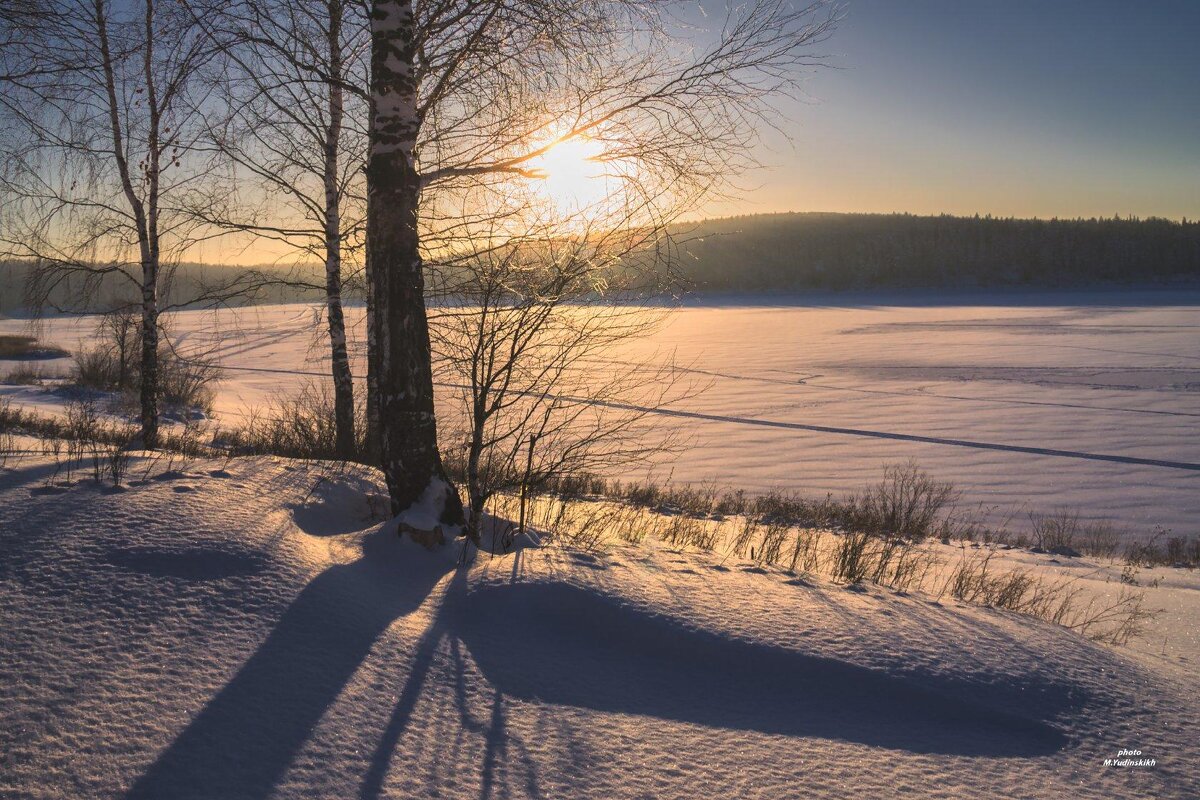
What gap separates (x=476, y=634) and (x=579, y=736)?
805mm

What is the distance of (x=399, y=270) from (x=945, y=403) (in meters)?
19.7

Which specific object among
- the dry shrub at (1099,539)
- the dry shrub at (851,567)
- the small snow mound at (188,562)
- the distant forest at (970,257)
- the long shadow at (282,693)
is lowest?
the dry shrub at (1099,539)

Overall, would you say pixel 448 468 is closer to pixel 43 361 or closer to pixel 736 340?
pixel 43 361

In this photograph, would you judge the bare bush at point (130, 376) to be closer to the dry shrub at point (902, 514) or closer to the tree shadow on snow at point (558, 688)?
the dry shrub at point (902, 514)

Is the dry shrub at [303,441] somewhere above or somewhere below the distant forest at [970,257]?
below

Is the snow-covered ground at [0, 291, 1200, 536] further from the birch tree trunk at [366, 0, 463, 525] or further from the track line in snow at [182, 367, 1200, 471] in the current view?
the birch tree trunk at [366, 0, 463, 525]

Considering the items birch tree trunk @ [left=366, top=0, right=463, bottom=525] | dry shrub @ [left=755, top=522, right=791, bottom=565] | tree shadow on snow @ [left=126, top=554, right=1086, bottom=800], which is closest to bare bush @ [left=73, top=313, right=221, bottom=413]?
birch tree trunk @ [left=366, top=0, right=463, bottom=525]

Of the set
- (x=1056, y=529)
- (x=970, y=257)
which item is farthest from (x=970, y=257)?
(x=1056, y=529)

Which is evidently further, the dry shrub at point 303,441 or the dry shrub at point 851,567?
the dry shrub at point 303,441

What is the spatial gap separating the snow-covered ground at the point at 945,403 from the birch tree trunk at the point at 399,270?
1.73 m

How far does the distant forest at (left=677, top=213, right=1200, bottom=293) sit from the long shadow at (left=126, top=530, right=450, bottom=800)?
232ft

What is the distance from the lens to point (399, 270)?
13.5 ft

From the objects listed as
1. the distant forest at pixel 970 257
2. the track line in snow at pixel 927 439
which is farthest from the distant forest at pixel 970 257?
the track line in snow at pixel 927 439

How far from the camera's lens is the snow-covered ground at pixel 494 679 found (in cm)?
204
